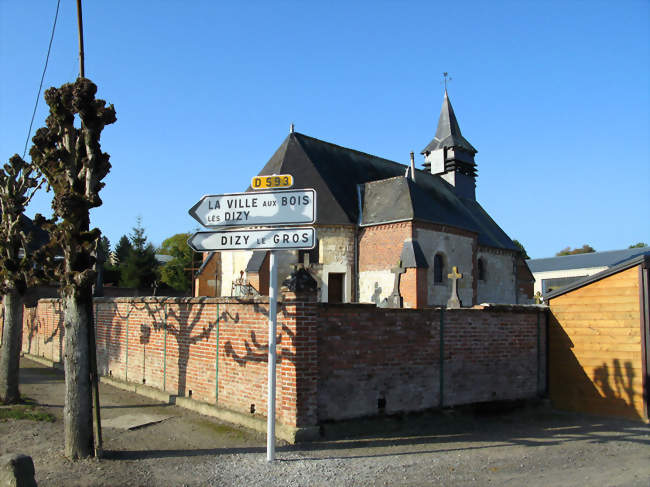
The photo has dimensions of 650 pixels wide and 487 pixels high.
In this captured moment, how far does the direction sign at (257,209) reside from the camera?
6.49 metres

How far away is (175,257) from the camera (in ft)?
193

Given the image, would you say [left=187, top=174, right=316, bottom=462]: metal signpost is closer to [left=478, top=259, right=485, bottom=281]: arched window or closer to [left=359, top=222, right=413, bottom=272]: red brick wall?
[left=359, top=222, right=413, bottom=272]: red brick wall

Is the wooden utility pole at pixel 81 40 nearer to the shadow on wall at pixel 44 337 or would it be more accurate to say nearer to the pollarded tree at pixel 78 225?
the pollarded tree at pixel 78 225

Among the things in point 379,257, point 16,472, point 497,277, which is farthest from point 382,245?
point 16,472

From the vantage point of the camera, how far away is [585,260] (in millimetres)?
49281

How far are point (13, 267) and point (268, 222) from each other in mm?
6641

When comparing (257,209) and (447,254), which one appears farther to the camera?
(447,254)

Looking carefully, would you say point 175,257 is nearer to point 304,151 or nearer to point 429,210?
point 304,151

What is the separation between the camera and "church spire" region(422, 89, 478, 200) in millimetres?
33531

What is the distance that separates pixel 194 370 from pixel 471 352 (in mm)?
5097

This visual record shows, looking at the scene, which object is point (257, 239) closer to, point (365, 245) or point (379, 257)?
point (379, 257)

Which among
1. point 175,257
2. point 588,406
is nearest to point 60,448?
point 588,406

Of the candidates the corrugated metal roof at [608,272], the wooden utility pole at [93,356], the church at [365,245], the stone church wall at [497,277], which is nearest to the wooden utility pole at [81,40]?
the wooden utility pole at [93,356]

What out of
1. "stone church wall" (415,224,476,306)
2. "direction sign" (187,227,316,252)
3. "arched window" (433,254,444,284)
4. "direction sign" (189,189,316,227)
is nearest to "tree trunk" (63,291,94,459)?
"direction sign" (187,227,316,252)
